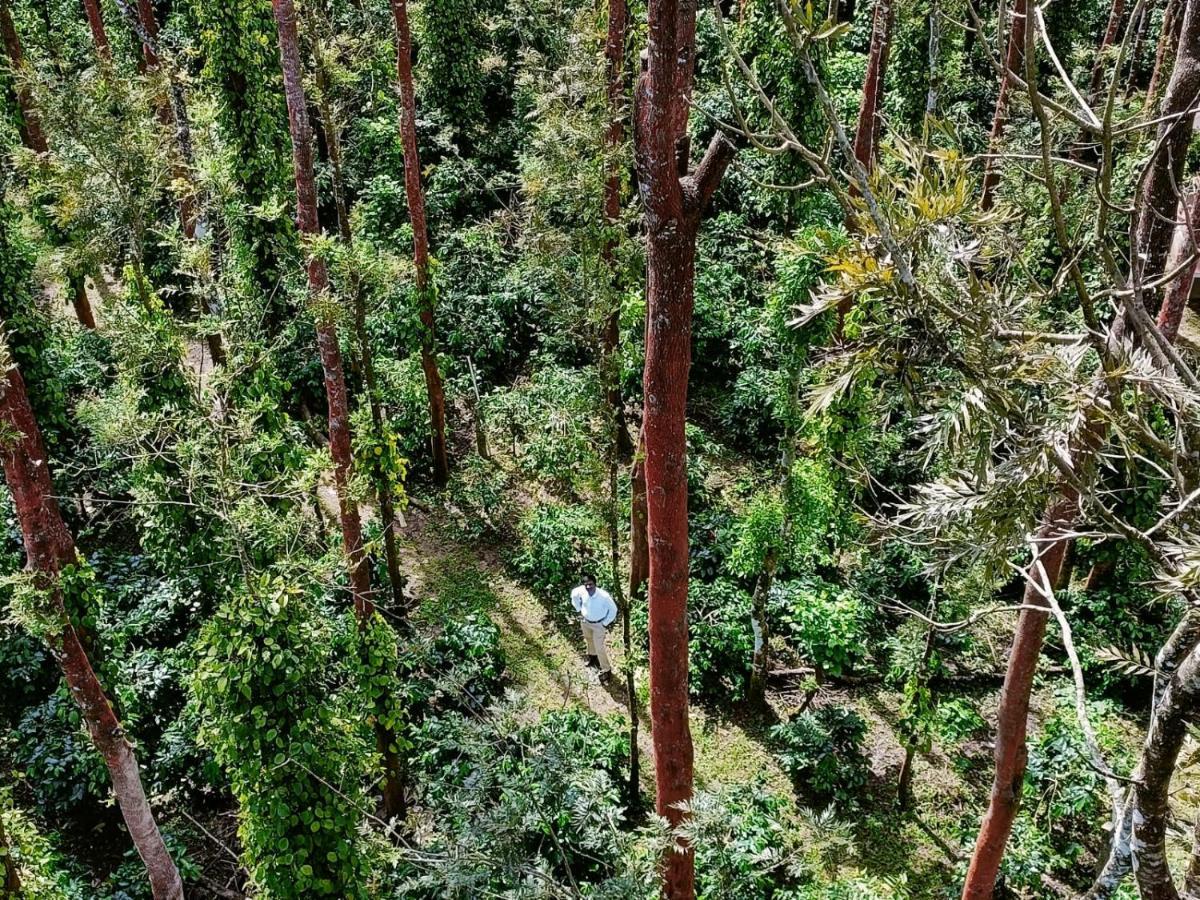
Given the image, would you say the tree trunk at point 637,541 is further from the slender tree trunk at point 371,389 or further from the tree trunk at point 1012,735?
the tree trunk at point 1012,735

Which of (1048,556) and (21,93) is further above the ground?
(21,93)

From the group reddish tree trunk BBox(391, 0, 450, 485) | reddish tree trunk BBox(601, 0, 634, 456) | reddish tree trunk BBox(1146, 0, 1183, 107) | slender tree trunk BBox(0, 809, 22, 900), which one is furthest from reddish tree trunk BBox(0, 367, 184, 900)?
reddish tree trunk BBox(1146, 0, 1183, 107)

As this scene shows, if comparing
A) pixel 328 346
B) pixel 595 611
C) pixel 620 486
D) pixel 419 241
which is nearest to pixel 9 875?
pixel 328 346

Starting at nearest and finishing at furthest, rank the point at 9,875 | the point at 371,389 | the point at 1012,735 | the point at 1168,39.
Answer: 1. the point at 9,875
2. the point at 1012,735
3. the point at 371,389
4. the point at 1168,39

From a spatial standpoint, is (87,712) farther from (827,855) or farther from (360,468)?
(827,855)

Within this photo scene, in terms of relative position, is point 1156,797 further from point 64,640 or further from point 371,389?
point 371,389

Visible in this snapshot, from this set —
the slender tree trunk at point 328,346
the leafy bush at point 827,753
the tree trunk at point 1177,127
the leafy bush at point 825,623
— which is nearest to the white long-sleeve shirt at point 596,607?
the leafy bush at point 825,623

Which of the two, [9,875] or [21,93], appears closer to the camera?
[9,875]
